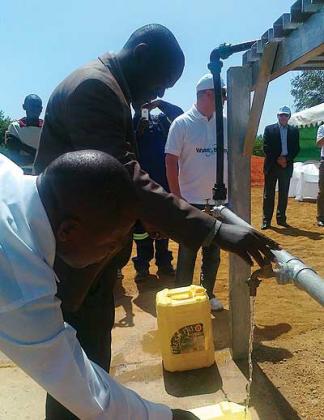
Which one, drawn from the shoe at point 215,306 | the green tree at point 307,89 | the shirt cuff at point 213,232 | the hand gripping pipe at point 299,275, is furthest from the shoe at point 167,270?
the green tree at point 307,89

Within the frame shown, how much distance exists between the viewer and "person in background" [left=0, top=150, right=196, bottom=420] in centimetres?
120

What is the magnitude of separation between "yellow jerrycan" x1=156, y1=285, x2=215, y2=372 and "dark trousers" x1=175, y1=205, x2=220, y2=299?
87 centimetres

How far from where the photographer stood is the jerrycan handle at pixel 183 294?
131 inches

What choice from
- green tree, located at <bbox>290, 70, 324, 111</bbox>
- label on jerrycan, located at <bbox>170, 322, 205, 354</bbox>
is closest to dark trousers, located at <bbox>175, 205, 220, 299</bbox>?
label on jerrycan, located at <bbox>170, 322, 205, 354</bbox>

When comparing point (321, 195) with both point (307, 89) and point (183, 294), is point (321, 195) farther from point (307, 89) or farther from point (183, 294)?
point (307, 89)

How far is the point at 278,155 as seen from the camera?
8.53 m

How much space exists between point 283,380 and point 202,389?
48cm

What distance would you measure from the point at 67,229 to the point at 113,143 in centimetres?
87

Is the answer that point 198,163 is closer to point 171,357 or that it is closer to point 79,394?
point 171,357

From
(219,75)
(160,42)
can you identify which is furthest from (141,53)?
(219,75)

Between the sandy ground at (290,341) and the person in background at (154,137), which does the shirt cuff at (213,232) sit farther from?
the person in background at (154,137)

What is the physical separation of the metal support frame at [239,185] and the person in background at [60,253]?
6.03 ft

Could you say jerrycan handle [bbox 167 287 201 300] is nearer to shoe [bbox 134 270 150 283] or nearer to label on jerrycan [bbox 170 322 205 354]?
label on jerrycan [bbox 170 322 205 354]

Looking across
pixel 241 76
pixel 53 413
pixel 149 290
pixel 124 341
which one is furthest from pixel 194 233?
pixel 149 290
